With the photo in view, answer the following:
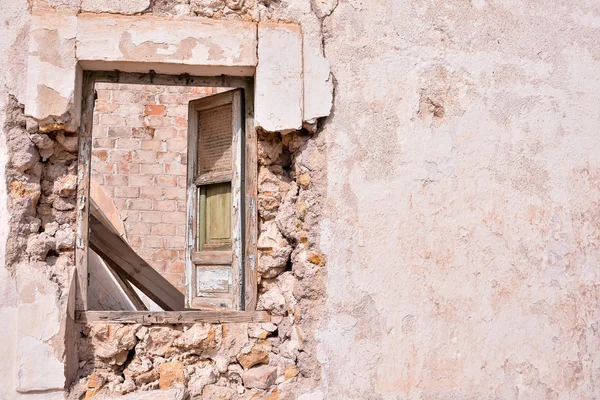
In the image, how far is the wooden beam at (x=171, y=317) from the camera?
124 inches

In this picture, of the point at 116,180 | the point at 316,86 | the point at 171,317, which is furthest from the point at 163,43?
the point at 116,180

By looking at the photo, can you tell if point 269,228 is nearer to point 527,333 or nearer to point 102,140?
point 527,333

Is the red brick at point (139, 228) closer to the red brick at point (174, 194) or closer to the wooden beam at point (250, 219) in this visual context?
the red brick at point (174, 194)

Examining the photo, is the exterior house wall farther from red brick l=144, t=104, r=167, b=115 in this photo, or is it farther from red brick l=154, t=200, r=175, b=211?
red brick l=144, t=104, r=167, b=115

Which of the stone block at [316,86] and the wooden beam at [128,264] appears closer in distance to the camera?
the stone block at [316,86]

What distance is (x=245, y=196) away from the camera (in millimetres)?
3359

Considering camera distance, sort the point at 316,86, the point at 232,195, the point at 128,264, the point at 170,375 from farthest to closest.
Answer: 1. the point at 128,264
2. the point at 232,195
3. the point at 316,86
4. the point at 170,375

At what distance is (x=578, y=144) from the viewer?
3.53 m

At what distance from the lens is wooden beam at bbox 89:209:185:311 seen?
4922 millimetres

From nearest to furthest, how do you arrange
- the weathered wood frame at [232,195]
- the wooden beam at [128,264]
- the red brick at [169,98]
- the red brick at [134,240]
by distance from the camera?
the weathered wood frame at [232,195] < the wooden beam at [128,264] < the red brick at [134,240] < the red brick at [169,98]

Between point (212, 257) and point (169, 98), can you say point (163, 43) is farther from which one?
point (169, 98)

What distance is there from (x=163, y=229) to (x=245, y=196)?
372cm

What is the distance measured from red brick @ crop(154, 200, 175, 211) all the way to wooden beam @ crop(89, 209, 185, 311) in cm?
174

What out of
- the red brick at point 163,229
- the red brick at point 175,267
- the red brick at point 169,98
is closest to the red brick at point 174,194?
the red brick at point 163,229
